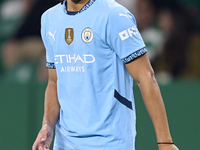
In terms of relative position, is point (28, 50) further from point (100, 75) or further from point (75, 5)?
point (100, 75)

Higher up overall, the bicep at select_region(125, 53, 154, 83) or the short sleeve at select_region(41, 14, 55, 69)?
the short sleeve at select_region(41, 14, 55, 69)

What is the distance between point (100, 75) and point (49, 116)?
0.53m

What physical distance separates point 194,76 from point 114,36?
8.99 ft

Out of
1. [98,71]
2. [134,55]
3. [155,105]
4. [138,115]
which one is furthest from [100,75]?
[138,115]

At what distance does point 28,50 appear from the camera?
5.15 meters

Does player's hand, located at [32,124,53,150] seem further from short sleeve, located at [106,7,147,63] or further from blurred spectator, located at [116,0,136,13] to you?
blurred spectator, located at [116,0,136,13]

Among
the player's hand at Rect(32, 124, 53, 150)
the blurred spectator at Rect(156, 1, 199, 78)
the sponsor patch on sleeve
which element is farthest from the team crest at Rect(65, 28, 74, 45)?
the blurred spectator at Rect(156, 1, 199, 78)

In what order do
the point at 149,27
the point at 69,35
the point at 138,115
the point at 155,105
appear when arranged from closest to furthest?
the point at 155,105 < the point at 69,35 < the point at 138,115 < the point at 149,27

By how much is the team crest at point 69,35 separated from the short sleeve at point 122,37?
0.23m

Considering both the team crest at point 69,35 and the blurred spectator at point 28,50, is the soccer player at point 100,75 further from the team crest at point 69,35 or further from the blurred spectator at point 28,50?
the blurred spectator at point 28,50

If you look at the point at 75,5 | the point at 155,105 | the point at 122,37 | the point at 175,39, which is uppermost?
the point at 175,39

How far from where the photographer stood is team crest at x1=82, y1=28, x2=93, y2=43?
2.53m

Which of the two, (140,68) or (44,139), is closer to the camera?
(140,68)

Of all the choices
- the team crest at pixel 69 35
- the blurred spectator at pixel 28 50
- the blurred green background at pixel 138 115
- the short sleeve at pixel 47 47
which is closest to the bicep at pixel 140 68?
the team crest at pixel 69 35
